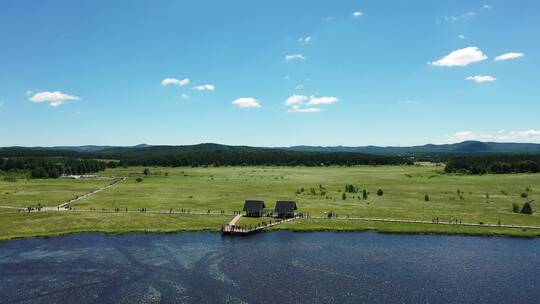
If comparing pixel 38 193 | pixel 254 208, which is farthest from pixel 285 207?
pixel 38 193

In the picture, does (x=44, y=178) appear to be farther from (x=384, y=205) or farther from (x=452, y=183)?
(x=452, y=183)

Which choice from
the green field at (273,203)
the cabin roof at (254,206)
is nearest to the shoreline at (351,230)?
the green field at (273,203)

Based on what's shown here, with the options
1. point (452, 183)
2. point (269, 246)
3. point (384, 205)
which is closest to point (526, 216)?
point (384, 205)

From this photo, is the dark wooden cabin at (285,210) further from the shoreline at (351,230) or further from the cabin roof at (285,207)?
the shoreline at (351,230)

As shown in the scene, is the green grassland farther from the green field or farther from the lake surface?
the lake surface

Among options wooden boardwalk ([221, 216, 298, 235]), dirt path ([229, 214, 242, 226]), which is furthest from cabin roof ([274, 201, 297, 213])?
dirt path ([229, 214, 242, 226])

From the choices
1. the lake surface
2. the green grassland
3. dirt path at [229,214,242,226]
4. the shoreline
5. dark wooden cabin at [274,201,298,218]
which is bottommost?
the lake surface

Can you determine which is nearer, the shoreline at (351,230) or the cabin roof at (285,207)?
the shoreline at (351,230)

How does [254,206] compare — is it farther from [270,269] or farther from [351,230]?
[270,269]
